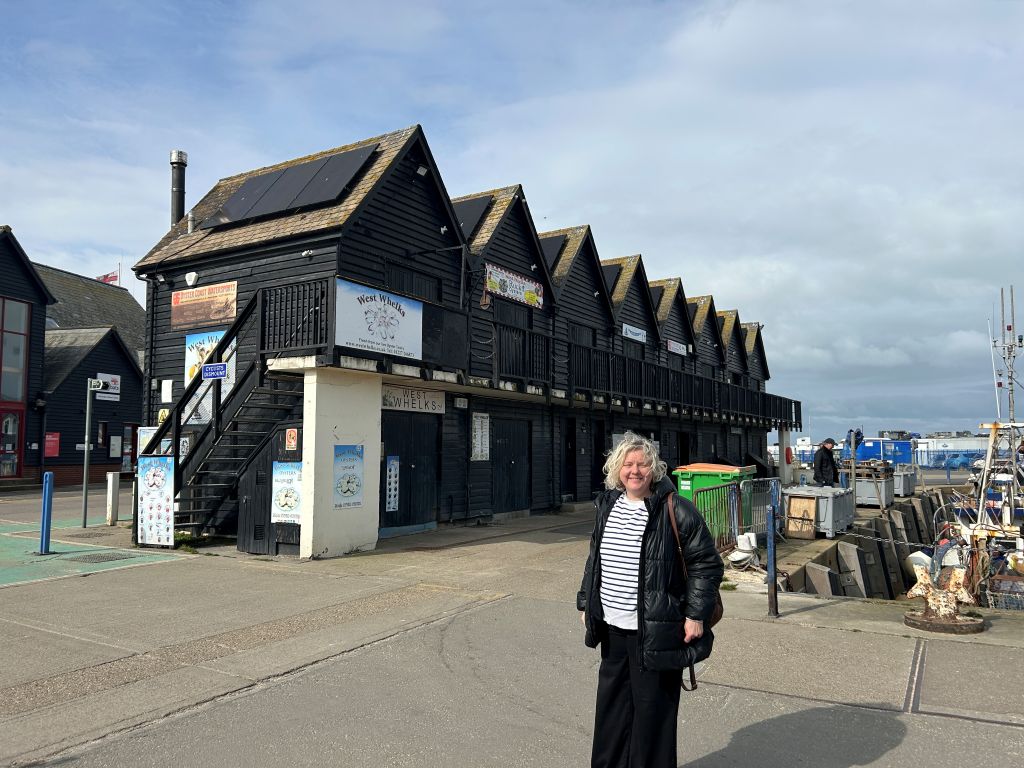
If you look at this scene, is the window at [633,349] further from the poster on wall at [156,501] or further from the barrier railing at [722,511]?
the poster on wall at [156,501]

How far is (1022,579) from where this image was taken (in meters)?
11.5

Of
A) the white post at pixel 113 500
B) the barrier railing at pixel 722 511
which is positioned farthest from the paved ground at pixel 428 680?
the white post at pixel 113 500

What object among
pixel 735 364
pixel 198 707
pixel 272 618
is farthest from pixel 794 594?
pixel 735 364

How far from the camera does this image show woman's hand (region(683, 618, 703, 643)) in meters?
3.55

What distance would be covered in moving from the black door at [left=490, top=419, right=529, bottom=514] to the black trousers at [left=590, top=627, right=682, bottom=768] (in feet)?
44.4

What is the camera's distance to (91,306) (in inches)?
1455

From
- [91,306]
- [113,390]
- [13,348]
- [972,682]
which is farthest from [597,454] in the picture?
[91,306]

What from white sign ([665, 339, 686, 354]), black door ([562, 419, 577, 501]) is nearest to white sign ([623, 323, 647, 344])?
white sign ([665, 339, 686, 354])

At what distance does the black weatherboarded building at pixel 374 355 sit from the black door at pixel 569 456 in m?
0.06

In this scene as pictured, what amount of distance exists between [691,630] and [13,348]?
3093 cm

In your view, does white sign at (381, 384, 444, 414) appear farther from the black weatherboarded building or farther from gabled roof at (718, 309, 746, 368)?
gabled roof at (718, 309, 746, 368)

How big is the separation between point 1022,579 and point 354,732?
434 inches

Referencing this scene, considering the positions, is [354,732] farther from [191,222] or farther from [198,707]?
[191,222]

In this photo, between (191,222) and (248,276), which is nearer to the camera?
(248,276)
